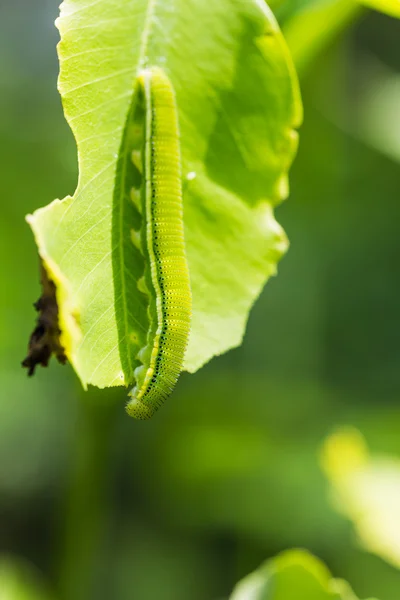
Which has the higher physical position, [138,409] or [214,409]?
[138,409]

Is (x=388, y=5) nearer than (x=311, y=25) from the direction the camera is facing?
Yes

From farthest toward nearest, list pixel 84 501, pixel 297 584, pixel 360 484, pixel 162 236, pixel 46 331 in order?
pixel 84 501 < pixel 360 484 < pixel 297 584 < pixel 162 236 < pixel 46 331

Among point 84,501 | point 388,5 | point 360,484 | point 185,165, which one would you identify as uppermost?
point 388,5

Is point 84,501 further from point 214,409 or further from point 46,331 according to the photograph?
point 46,331

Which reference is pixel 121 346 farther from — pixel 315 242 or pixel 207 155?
pixel 315 242

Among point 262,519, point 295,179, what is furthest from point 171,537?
point 295,179

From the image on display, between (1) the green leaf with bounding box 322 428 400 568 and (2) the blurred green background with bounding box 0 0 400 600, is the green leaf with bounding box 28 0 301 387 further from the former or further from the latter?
(2) the blurred green background with bounding box 0 0 400 600

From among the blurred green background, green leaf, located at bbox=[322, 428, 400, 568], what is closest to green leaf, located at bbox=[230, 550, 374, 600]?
green leaf, located at bbox=[322, 428, 400, 568]

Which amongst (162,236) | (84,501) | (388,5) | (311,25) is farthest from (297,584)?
(84,501)
